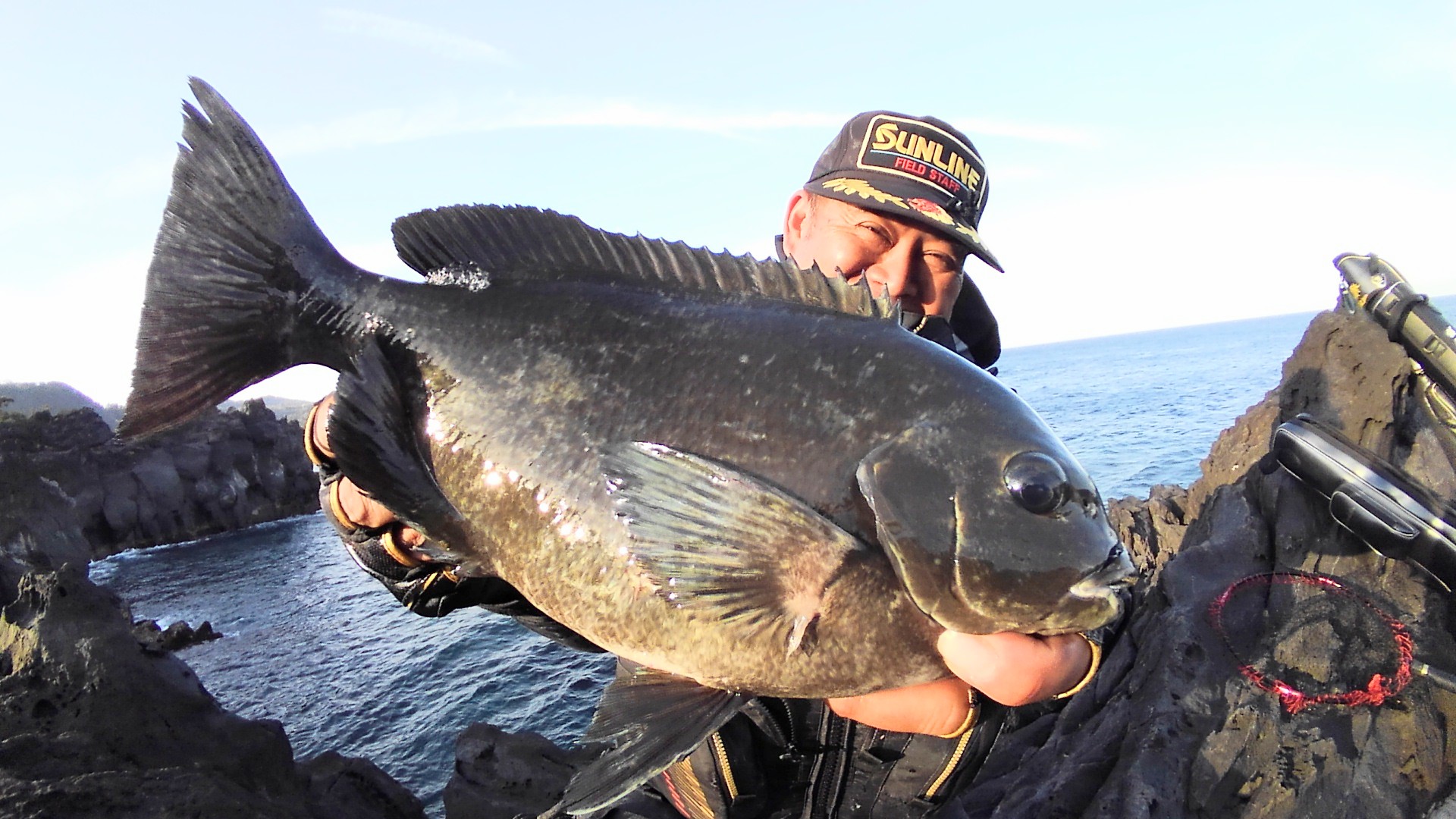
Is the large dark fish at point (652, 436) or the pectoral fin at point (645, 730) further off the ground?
the large dark fish at point (652, 436)

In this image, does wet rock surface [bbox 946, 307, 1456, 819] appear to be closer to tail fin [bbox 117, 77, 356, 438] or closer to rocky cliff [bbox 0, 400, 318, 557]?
tail fin [bbox 117, 77, 356, 438]

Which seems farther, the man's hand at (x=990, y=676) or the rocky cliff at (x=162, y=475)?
the rocky cliff at (x=162, y=475)

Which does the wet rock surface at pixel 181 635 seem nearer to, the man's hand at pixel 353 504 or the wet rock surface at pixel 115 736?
the wet rock surface at pixel 115 736

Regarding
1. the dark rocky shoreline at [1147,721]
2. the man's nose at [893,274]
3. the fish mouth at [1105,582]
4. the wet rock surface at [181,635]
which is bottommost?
the wet rock surface at [181,635]

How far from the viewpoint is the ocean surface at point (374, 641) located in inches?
601

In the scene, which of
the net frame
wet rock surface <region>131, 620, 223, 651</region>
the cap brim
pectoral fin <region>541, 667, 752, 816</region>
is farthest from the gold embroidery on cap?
wet rock surface <region>131, 620, 223, 651</region>

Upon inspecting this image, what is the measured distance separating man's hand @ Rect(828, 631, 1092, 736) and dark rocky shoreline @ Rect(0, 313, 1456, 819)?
0.62m

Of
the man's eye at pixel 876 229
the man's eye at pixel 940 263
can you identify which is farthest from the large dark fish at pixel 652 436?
the man's eye at pixel 940 263

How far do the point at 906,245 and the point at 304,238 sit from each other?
2603 mm

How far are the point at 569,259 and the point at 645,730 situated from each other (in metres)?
1.55

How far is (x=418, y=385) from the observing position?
2.32 metres

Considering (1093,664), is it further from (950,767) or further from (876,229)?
(876,229)

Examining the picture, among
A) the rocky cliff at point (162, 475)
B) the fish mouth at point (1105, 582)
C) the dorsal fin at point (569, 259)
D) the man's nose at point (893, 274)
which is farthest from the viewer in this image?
the rocky cliff at point (162, 475)

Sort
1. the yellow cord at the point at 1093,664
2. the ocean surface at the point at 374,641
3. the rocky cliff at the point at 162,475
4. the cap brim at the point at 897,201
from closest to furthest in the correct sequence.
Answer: the yellow cord at the point at 1093,664, the cap brim at the point at 897,201, the ocean surface at the point at 374,641, the rocky cliff at the point at 162,475
